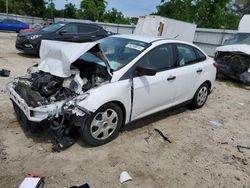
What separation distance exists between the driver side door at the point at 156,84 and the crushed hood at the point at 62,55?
2.24 feet

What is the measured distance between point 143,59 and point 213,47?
12354 mm

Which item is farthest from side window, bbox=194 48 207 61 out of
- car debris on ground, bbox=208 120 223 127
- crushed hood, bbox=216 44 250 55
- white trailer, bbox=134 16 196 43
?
white trailer, bbox=134 16 196 43

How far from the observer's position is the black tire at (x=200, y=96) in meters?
5.92

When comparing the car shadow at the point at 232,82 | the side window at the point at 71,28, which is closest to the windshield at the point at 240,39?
the car shadow at the point at 232,82

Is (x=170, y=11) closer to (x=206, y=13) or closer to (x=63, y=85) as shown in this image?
(x=206, y=13)

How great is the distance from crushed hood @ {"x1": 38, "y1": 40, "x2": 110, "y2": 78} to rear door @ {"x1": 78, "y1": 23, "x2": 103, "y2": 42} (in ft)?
25.0

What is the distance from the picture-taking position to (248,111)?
668 centimetres

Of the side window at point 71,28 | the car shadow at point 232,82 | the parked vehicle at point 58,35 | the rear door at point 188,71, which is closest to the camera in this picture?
the rear door at point 188,71

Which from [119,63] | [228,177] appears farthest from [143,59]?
[228,177]

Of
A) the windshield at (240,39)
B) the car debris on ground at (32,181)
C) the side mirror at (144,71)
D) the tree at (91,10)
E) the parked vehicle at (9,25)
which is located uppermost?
the tree at (91,10)

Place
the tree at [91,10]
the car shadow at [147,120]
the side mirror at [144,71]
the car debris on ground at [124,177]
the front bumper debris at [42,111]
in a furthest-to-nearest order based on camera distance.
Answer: the tree at [91,10], the car shadow at [147,120], the side mirror at [144,71], the front bumper debris at [42,111], the car debris on ground at [124,177]

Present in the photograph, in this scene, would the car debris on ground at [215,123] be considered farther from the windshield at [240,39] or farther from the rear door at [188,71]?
the windshield at [240,39]

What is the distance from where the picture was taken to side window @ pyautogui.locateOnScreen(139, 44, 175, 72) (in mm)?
4517

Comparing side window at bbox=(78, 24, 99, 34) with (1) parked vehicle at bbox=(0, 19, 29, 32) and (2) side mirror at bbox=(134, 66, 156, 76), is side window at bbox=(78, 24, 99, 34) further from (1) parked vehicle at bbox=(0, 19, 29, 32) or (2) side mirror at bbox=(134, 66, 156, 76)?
(1) parked vehicle at bbox=(0, 19, 29, 32)
